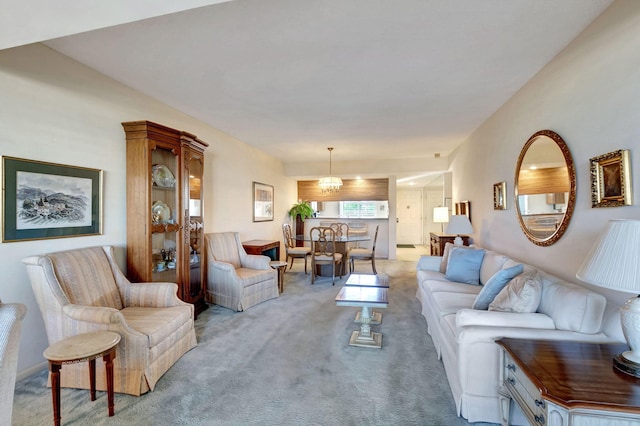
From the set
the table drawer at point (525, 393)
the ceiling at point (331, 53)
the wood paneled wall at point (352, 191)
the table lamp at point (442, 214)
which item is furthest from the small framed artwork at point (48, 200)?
the wood paneled wall at point (352, 191)

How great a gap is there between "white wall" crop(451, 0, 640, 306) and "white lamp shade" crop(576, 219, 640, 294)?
1.97 ft

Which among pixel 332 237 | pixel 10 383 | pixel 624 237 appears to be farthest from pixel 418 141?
pixel 10 383

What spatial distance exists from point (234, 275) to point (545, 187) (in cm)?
344

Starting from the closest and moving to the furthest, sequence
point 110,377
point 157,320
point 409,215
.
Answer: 1. point 110,377
2. point 157,320
3. point 409,215

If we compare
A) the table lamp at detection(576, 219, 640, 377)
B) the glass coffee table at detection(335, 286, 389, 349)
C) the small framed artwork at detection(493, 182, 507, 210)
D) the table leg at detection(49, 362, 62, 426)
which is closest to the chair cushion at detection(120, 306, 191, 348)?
the table leg at detection(49, 362, 62, 426)

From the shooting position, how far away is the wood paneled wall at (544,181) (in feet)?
7.42

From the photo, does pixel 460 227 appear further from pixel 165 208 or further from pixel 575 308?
pixel 165 208

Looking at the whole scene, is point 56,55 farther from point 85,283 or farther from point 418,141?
point 418,141

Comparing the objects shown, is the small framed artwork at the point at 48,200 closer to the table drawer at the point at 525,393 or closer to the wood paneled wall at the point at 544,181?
the table drawer at the point at 525,393

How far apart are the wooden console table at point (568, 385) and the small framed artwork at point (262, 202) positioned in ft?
15.9

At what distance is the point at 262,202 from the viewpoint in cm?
615

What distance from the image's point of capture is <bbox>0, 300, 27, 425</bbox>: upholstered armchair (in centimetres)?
120

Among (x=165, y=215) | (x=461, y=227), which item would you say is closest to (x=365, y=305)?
(x=461, y=227)

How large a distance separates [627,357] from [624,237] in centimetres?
53
